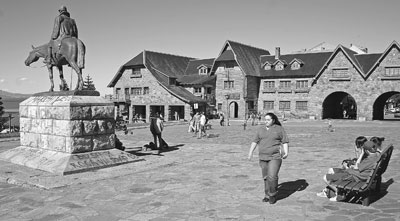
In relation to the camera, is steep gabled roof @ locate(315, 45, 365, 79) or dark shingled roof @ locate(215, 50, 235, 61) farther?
dark shingled roof @ locate(215, 50, 235, 61)

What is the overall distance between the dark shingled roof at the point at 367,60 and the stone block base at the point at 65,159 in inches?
1554

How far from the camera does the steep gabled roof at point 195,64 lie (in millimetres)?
55550

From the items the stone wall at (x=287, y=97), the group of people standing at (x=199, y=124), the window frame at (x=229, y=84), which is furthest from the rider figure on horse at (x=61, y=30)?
the stone wall at (x=287, y=97)

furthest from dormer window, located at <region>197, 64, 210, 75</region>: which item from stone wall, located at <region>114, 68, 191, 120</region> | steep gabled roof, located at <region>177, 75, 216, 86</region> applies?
stone wall, located at <region>114, 68, 191, 120</region>

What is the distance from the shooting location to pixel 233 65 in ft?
162

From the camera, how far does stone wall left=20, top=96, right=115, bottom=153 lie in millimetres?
10180

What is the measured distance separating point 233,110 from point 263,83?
18.4ft

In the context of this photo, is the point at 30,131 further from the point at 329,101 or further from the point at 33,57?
the point at 329,101

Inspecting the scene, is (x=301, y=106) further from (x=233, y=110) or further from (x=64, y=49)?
(x=64, y=49)

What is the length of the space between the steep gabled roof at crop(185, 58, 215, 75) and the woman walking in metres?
47.7

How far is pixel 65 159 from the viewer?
998 cm

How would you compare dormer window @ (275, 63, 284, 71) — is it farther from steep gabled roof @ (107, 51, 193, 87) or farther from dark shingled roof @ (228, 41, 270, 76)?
steep gabled roof @ (107, 51, 193, 87)

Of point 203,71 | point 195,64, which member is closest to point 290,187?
point 203,71

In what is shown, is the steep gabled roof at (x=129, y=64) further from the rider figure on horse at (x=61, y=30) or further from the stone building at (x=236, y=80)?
the rider figure on horse at (x=61, y=30)
